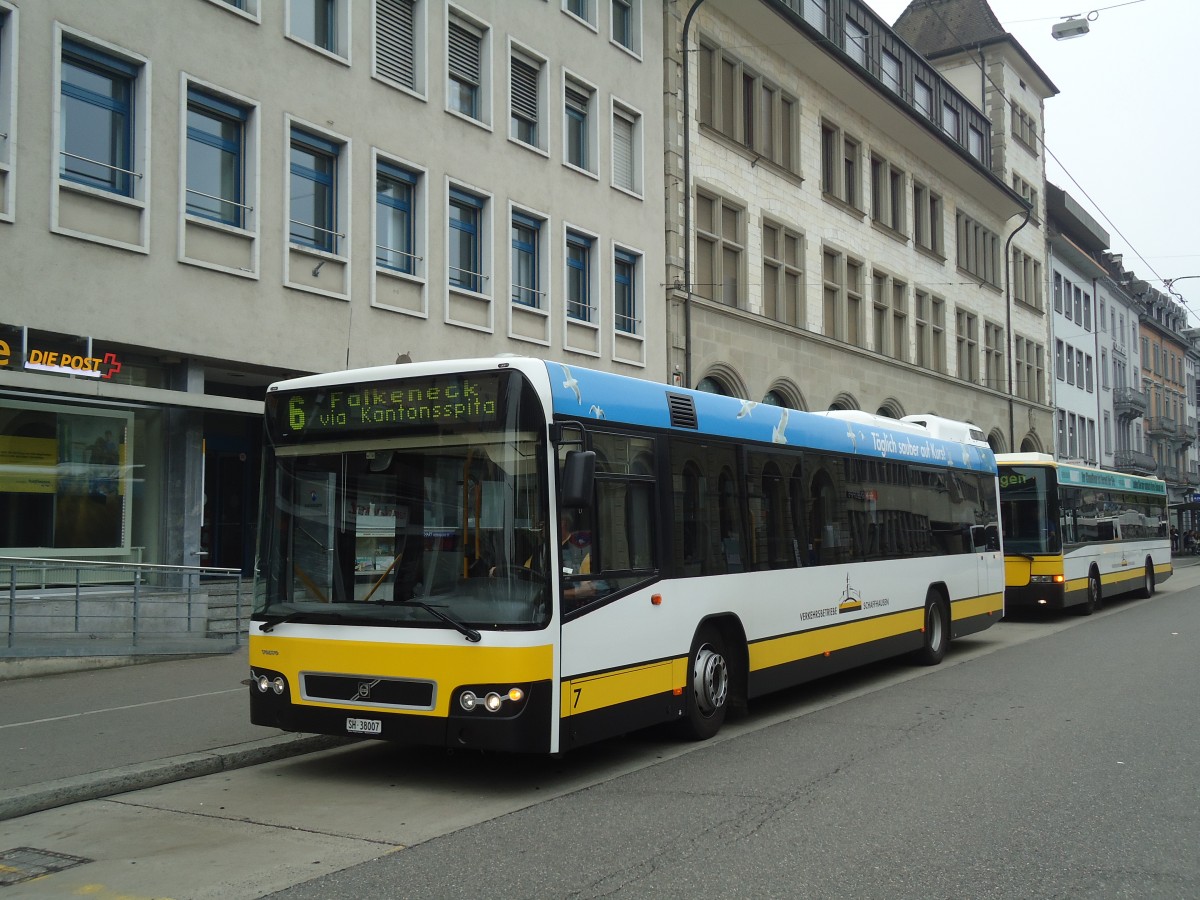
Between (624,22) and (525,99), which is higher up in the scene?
(624,22)

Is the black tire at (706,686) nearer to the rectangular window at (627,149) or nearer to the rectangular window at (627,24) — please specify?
the rectangular window at (627,149)

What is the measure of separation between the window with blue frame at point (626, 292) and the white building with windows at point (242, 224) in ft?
2.30

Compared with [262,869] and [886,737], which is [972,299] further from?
[262,869]

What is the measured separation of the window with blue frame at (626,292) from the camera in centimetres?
2486

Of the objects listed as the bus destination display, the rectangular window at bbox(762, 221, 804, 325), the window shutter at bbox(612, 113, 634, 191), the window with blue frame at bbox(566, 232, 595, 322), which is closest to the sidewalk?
the bus destination display

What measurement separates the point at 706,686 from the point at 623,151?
17.8m

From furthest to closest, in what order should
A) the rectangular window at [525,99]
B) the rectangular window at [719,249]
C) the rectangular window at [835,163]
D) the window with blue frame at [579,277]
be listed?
the rectangular window at [835,163] < the rectangular window at [719,249] < the window with blue frame at [579,277] < the rectangular window at [525,99]

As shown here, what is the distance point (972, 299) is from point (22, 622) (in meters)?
37.9

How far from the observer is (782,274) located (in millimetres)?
30844

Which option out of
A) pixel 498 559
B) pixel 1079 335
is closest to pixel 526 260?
pixel 498 559

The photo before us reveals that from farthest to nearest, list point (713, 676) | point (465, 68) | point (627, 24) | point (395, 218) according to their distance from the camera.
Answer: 1. point (627, 24)
2. point (465, 68)
3. point (395, 218)
4. point (713, 676)

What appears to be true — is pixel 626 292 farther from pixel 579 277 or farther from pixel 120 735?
pixel 120 735

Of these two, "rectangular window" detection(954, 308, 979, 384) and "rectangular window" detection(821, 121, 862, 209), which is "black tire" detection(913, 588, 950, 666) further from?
"rectangular window" detection(954, 308, 979, 384)

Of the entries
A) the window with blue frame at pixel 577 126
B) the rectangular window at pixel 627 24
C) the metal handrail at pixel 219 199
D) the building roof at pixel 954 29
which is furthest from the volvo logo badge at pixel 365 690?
the building roof at pixel 954 29
